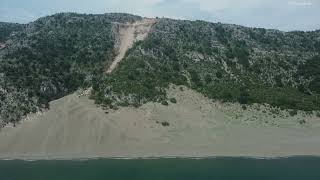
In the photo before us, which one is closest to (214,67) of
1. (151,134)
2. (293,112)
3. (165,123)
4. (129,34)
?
(293,112)

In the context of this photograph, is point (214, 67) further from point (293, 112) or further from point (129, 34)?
point (129, 34)

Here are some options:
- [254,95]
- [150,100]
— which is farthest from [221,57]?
[150,100]

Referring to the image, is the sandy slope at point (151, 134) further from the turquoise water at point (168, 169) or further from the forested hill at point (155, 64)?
the turquoise water at point (168, 169)

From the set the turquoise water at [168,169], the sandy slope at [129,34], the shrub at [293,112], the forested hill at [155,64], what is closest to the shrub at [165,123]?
the forested hill at [155,64]

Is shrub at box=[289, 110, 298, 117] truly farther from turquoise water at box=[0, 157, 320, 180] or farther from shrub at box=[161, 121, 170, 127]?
shrub at box=[161, 121, 170, 127]

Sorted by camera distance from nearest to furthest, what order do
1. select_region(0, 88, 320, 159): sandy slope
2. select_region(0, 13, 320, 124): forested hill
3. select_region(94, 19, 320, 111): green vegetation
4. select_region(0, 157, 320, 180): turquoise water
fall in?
select_region(0, 157, 320, 180): turquoise water
select_region(0, 88, 320, 159): sandy slope
select_region(0, 13, 320, 124): forested hill
select_region(94, 19, 320, 111): green vegetation

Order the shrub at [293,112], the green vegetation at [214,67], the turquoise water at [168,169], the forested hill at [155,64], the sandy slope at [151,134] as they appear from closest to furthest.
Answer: the turquoise water at [168,169], the sandy slope at [151,134], the shrub at [293,112], the forested hill at [155,64], the green vegetation at [214,67]

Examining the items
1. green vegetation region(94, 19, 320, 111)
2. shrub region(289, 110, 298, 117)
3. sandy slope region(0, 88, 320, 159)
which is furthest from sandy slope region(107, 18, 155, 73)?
shrub region(289, 110, 298, 117)
